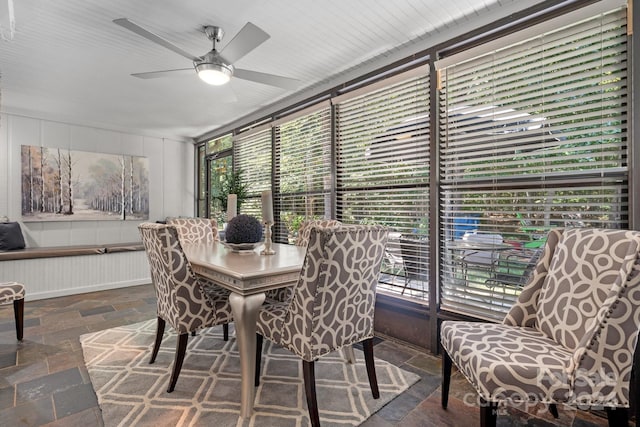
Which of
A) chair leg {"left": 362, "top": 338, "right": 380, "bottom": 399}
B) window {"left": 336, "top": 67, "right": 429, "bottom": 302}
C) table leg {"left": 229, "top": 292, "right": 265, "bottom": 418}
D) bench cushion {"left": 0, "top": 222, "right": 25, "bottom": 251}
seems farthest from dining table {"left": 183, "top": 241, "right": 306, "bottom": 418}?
bench cushion {"left": 0, "top": 222, "right": 25, "bottom": 251}

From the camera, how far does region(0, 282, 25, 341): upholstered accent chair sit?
2.55m

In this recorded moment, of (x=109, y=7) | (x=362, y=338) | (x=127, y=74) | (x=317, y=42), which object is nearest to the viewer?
(x=362, y=338)

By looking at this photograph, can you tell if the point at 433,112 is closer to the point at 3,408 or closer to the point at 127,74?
the point at 127,74

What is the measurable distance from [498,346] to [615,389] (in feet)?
1.31

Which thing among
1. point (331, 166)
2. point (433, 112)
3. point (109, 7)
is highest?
point (109, 7)

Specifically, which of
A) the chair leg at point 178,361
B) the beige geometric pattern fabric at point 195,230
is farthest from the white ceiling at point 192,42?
the chair leg at point 178,361

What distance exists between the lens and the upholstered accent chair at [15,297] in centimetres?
255

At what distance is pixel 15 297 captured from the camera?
261cm

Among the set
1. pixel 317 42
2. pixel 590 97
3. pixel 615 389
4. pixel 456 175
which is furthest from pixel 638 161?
pixel 317 42

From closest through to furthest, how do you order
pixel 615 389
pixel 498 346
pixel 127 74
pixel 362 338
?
pixel 615 389 < pixel 498 346 < pixel 362 338 < pixel 127 74

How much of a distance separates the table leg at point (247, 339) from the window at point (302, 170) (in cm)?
195

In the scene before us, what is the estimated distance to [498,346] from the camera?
1423 mm

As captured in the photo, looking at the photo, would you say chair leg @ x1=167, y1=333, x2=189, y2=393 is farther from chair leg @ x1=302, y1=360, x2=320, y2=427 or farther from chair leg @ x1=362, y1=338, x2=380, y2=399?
chair leg @ x1=362, y1=338, x2=380, y2=399

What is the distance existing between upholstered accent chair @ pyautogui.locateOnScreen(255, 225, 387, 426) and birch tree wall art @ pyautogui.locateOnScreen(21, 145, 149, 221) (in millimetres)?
4610
